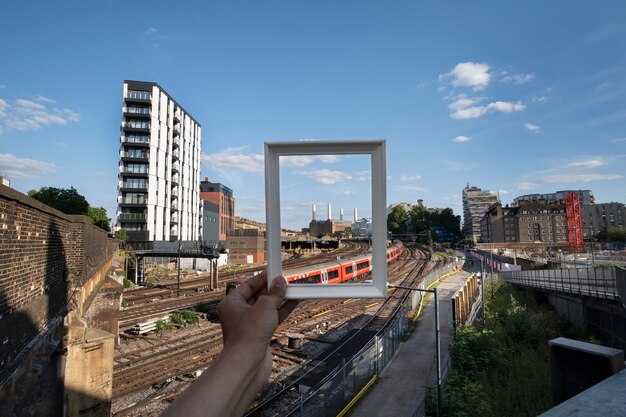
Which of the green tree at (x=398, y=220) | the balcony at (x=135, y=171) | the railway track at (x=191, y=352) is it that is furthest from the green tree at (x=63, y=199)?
the green tree at (x=398, y=220)

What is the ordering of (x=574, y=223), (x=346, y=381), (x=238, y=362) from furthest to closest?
1. (x=574, y=223)
2. (x=346, y=381)
3. (x=238, y=362)

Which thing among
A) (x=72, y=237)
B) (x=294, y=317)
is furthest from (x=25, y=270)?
(x=294, y=317)

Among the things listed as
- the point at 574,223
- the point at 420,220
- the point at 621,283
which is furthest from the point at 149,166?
the point at 420,220

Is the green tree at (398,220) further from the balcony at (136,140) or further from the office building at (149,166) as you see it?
the balcony at (136,140)

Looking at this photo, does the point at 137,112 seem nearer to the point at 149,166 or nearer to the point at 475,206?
the point at 149,166

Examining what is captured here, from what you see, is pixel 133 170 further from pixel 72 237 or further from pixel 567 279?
pixel 567 279

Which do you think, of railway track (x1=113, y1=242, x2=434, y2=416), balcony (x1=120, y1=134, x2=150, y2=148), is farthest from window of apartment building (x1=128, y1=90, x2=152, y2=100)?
railway track (x1=113, y1=242, x2=434, y2=416)
